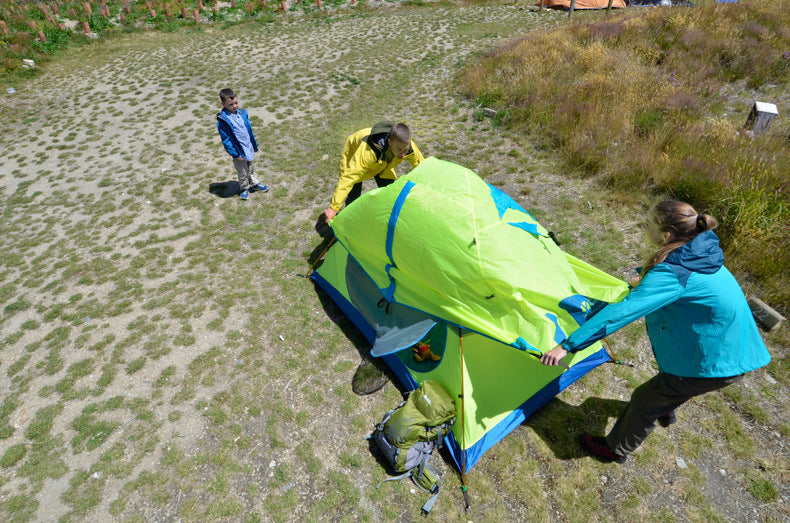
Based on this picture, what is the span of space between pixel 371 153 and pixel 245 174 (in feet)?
11.1

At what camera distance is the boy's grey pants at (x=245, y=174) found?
6.99 meters

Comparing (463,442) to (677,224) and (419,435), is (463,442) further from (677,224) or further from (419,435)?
(677,224)

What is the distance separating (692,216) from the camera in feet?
8.29

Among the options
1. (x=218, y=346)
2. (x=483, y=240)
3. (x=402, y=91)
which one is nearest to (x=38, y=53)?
A: (x=402, y=91)

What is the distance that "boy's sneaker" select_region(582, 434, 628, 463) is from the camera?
11.6 ft

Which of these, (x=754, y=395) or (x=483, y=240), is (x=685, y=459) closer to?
(x=754, y=395)

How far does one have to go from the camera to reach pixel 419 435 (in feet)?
11.3

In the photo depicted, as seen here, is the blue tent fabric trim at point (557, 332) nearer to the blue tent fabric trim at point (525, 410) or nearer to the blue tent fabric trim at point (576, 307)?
the blue tent fabric trim at point (576, 307)

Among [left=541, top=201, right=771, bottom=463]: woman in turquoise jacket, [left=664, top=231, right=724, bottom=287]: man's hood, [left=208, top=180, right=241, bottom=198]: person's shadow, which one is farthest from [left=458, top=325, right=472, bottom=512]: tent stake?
[left=208, top=180, right=241, bottom=198]: person's shadow

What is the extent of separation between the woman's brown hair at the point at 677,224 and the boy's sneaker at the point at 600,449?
74.7 inches

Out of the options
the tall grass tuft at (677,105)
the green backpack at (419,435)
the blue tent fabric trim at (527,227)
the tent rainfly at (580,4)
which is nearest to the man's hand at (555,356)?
the green backpack at (419,435)

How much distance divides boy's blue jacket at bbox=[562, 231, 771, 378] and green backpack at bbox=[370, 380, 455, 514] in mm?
1421

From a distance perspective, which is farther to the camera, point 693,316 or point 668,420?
point 668,420

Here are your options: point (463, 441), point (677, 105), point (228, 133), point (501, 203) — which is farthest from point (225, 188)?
point (677, 105)
